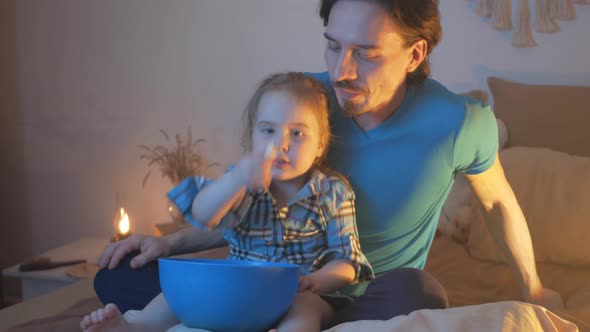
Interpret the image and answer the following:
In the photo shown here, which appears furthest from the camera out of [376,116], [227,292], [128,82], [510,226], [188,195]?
[128,82]

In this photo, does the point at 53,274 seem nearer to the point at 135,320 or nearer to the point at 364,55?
the point at 135,320

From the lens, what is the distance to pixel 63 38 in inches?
120

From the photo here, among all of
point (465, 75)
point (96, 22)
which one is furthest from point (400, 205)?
point (96, 22)

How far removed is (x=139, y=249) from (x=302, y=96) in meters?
0.44

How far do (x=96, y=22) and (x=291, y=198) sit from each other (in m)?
1.86

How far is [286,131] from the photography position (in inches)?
53.0

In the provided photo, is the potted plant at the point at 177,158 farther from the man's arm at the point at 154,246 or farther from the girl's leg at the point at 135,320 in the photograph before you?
the girl's leg at the point at 135,320

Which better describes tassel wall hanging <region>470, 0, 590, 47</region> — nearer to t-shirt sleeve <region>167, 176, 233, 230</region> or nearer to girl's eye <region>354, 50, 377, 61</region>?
girl's eye <region>354, 50, 377, 61</region>

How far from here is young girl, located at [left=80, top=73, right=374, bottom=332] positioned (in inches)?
51.5

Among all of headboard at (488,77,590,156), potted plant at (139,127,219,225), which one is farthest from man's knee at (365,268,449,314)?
potted plant at (139,127,219,225)

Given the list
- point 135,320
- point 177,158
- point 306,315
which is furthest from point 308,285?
point 177,158

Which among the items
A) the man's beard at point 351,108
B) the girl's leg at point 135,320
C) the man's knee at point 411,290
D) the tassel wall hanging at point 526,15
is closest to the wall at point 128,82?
the tassel wall hanging at point 526,15

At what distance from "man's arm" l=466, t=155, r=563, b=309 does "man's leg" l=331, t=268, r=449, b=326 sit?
1.44ft

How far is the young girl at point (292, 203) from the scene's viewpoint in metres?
1.31
